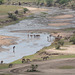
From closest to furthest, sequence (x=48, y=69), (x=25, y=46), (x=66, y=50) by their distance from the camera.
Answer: (x=48, y=69) < (x=66, y=50) < (x=25, y=46)

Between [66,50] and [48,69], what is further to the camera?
[66,50]

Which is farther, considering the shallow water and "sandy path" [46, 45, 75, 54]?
the shallow water

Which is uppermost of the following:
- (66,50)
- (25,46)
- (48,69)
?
(48,69)

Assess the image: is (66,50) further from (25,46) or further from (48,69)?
(48,69)

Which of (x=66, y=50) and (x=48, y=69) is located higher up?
(x=48, y=69)

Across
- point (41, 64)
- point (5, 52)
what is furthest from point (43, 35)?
point (41, 64)

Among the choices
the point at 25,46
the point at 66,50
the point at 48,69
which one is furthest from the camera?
the point at 25,46

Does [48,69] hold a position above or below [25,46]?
above

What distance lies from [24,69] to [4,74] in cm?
348

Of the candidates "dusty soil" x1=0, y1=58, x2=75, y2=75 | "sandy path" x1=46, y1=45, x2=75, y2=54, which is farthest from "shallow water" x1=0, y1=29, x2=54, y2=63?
"dusty soil" x1=0, y1=58, x2=75, y2=75

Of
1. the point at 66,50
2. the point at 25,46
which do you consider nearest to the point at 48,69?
the point at 66,50

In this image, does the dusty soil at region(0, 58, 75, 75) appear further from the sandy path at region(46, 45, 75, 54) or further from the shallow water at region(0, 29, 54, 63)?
the shallow water at region(0, 29, 54, 63)

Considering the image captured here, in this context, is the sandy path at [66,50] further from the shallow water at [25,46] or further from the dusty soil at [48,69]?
the dusty soil at [48,69]

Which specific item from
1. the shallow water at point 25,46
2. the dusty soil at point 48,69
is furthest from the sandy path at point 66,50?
the dusty soil at point 48,69
